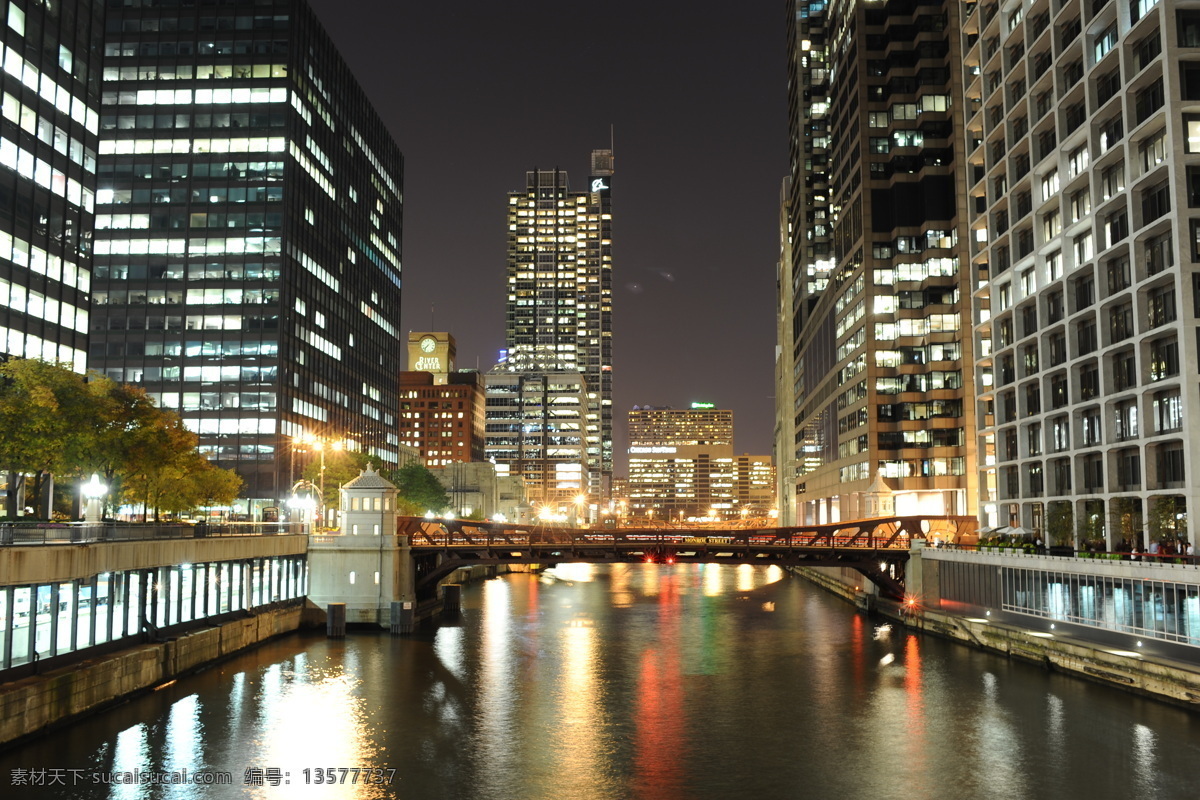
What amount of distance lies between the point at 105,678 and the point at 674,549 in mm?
54110

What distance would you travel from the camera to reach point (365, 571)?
80000 millimetres

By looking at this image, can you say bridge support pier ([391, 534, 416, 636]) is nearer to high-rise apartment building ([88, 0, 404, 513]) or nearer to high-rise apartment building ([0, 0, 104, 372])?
high-rise apartment building ([0, 0, 104, 372])

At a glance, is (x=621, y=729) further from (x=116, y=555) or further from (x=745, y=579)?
(x=745, y=579)

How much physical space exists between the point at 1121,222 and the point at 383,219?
147717 millimetres

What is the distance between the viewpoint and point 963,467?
4975 inches

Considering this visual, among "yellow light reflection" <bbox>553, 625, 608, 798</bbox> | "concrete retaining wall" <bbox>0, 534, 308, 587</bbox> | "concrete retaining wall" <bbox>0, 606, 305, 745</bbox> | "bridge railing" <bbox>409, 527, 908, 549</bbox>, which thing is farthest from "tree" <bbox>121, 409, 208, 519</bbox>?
"yellow light reflection" <bbox>553, 625, 608, 798</bbox>

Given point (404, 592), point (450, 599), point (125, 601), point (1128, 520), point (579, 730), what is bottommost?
point (579, 730)

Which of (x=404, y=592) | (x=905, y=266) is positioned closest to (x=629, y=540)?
(x=404, y=592)

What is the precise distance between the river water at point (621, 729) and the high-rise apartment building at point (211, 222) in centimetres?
7564

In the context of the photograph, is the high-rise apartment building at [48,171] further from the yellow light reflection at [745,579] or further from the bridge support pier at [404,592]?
the yellow light reflection at [745,579]

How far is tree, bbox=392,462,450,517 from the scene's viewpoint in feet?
491

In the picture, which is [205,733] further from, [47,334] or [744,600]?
[744,600]

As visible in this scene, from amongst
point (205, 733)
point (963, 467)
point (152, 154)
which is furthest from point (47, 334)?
point (963, 467)

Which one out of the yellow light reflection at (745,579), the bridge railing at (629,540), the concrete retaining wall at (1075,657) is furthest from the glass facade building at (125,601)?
the yellow light reflection at (745,579)
